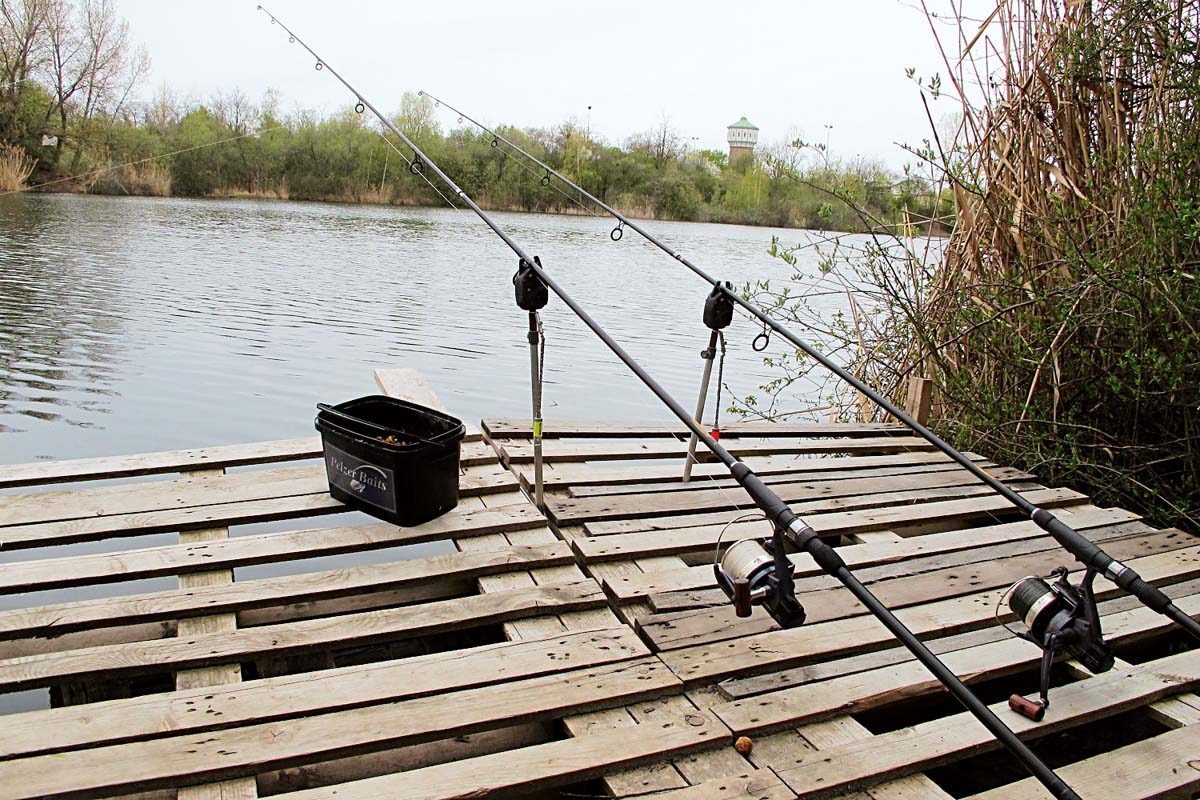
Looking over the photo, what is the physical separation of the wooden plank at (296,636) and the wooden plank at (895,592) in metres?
0.24

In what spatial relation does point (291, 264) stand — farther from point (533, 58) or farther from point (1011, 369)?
point (1011, 369)

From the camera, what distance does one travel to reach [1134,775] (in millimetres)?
1890

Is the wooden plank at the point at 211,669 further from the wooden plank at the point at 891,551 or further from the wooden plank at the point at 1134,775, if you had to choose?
the wooden plank at the point at 1134,775

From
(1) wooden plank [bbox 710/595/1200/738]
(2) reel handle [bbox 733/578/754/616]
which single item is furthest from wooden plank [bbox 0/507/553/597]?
(2) reel handle [bbox 733/578/754/616]

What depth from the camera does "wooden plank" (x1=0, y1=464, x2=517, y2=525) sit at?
279 cm

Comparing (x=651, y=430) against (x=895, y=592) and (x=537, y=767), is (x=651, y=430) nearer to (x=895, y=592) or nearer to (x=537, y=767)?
(x=895, y=592)

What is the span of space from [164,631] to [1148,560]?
2.91 m

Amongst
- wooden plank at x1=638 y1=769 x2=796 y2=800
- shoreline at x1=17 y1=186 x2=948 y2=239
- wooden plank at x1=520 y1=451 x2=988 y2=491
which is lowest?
wooden plank at x1=638 y1=769 x2=796 y2=800

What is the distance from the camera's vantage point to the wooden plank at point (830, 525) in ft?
8.91

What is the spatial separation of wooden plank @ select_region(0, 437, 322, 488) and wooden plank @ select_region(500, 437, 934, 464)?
781mm

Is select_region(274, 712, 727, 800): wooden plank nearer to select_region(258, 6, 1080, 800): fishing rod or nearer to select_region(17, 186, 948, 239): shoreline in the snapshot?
select_region(258, 6, 1080, 800): fishing rod

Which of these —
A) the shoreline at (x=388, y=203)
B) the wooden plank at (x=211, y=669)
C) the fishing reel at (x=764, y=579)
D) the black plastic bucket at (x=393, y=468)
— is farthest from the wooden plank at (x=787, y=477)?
the shoreline at (x=388, y=203)

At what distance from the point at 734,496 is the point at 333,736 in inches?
71.7

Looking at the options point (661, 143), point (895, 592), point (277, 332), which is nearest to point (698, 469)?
point (895, 592)
